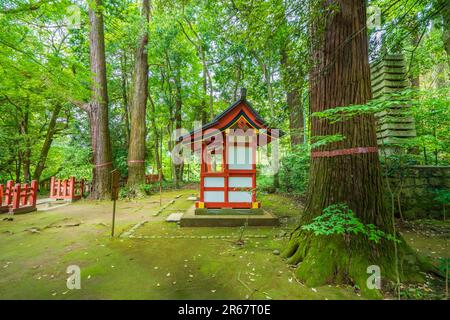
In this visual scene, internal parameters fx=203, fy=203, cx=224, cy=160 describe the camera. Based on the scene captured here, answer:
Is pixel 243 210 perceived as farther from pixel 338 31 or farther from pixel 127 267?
pixel 338 31

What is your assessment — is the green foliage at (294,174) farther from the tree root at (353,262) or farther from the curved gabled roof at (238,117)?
the tree root at (353,262)

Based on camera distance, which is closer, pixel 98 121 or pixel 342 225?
pixel 342 225

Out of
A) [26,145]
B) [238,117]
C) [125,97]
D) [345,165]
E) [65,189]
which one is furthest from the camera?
[125,97]

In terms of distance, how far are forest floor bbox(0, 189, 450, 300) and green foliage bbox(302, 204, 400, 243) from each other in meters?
0.65

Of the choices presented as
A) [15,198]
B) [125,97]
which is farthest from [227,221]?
[125,97]

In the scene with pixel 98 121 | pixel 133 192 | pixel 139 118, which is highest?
pixel 139 118

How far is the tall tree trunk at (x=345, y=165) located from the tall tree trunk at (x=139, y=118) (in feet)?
29.3

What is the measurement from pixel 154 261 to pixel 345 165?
10.5 feet

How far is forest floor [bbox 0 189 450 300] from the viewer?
2381 mm

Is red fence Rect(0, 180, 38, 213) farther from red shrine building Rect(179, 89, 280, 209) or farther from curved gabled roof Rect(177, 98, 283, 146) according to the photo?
curved gabled roof Rect(177, 98, 283, 146)

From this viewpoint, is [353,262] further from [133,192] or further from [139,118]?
[139,118]

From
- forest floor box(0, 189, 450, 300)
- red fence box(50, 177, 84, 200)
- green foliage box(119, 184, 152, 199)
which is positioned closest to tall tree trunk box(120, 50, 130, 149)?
green foliage box(119, 184, 152, 199)

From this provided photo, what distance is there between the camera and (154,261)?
3.23m
